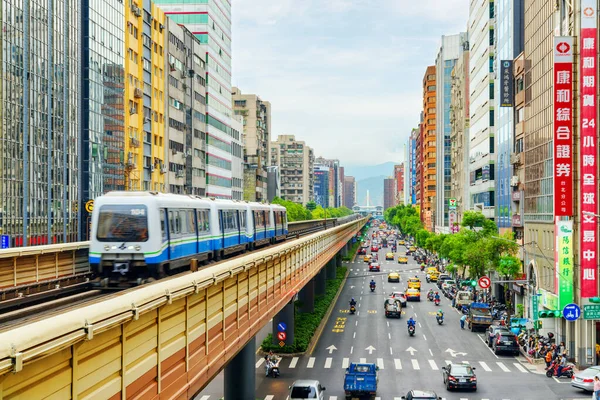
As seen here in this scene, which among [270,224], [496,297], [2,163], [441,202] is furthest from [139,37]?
[441,202]

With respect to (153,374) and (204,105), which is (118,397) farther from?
(204,105)

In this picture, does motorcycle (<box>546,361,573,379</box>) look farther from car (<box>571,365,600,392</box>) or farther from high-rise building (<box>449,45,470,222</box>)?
high-rise building (<box>449,45,470,222</box>)

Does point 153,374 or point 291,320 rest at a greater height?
point 153,374

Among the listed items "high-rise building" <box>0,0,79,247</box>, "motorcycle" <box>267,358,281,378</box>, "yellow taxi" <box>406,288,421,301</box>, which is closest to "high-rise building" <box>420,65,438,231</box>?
"yellow taxi" <box>406,288,421,301</box>

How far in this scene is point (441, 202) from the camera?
156750 mm

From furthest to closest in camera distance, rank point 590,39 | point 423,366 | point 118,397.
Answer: point 423,366
point 590,39
point 118,397

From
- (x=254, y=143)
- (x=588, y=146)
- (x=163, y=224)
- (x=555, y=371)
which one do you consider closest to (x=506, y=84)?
(x=588, y=146)

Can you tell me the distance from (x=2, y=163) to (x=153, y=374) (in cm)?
5133

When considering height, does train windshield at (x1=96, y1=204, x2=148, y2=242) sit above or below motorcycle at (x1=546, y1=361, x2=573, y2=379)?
above

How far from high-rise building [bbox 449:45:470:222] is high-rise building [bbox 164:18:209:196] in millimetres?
40799

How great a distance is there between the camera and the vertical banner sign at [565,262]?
4584 cm

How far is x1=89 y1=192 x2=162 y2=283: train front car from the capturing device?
25203mm

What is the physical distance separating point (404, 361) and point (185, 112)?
2314 inches

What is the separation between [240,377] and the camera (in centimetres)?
3403
